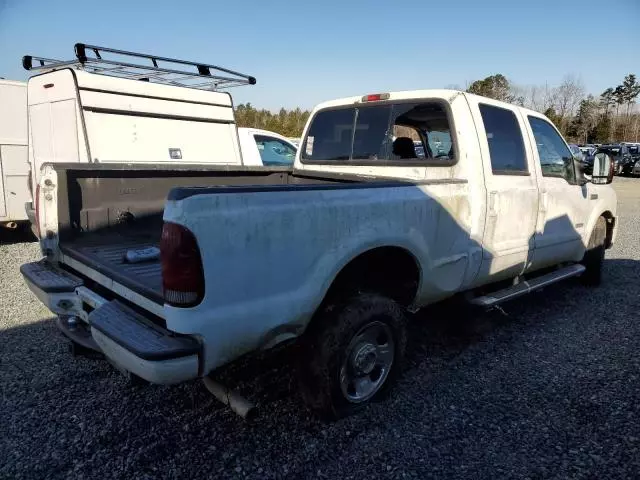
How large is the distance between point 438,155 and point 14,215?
681 cm

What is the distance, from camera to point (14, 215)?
7.39 metres

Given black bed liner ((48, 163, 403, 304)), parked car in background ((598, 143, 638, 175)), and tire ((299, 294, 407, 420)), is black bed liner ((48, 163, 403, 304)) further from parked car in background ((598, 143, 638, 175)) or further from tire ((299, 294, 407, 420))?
parked car in background ((598, 143, 638, 175))

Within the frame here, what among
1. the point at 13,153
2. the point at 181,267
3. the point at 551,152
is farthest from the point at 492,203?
the point at 13,153

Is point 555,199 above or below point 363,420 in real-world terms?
above

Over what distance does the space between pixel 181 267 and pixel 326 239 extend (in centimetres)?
78

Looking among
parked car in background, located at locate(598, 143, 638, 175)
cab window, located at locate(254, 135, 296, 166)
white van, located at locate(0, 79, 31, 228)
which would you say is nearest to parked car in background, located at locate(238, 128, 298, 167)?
cab window, located at locate(254, 135, 296, 166)

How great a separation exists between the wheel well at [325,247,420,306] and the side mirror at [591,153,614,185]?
3.09 metres

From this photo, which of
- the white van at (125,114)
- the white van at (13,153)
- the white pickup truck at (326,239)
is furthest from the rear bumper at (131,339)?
the white van at (13,153)

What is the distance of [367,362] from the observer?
2914 millimetres

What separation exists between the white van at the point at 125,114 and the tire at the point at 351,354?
125 inches

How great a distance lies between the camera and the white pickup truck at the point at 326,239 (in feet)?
6.94

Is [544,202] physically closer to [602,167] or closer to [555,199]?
[555,199]

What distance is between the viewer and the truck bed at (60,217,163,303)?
249cm

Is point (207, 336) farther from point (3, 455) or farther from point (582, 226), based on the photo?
point (582, 226)
